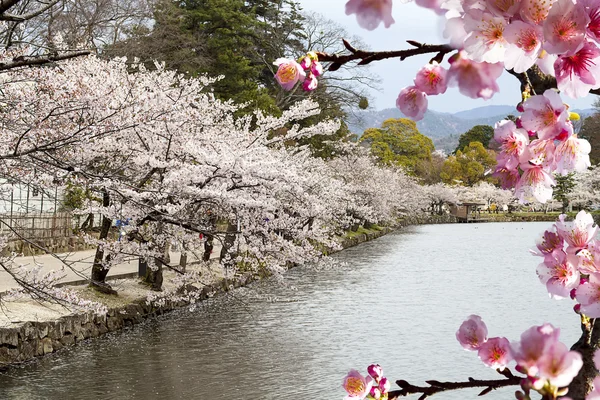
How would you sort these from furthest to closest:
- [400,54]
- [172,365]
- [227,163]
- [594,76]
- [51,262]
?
[51,262]
[227,163]
[172,365]
[400,54]
[594,76]

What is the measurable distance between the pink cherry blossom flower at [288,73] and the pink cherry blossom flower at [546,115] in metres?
0.34

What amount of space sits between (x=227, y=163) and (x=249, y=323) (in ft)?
8.02

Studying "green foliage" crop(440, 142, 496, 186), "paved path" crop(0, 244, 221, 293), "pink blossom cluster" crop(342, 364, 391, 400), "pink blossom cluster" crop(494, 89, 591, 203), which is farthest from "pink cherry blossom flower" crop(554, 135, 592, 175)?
"green foliage" crop(440, 142, 496, 186)

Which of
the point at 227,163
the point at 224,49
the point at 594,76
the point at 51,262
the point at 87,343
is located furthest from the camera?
the point at 224,49

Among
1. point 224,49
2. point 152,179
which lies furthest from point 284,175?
point 224,49

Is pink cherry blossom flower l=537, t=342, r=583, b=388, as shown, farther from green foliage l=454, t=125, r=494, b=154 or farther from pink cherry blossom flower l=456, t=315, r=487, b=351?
green foliage l=454, t=125, r=494, b=154

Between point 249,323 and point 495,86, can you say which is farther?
point 249,323

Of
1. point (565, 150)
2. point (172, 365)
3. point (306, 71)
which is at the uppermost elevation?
point (306, 71)

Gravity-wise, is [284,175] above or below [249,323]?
above

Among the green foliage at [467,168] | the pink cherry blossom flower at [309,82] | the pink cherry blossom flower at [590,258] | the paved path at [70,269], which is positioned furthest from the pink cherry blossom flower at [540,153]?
the green foliage at [467,168]

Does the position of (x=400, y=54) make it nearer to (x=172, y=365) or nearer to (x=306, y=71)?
(x=306, y=71)

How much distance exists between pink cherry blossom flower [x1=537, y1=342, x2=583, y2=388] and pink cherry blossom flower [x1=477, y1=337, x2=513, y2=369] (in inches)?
12.0

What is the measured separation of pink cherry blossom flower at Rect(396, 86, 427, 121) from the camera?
101cm

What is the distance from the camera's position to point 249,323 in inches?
401
